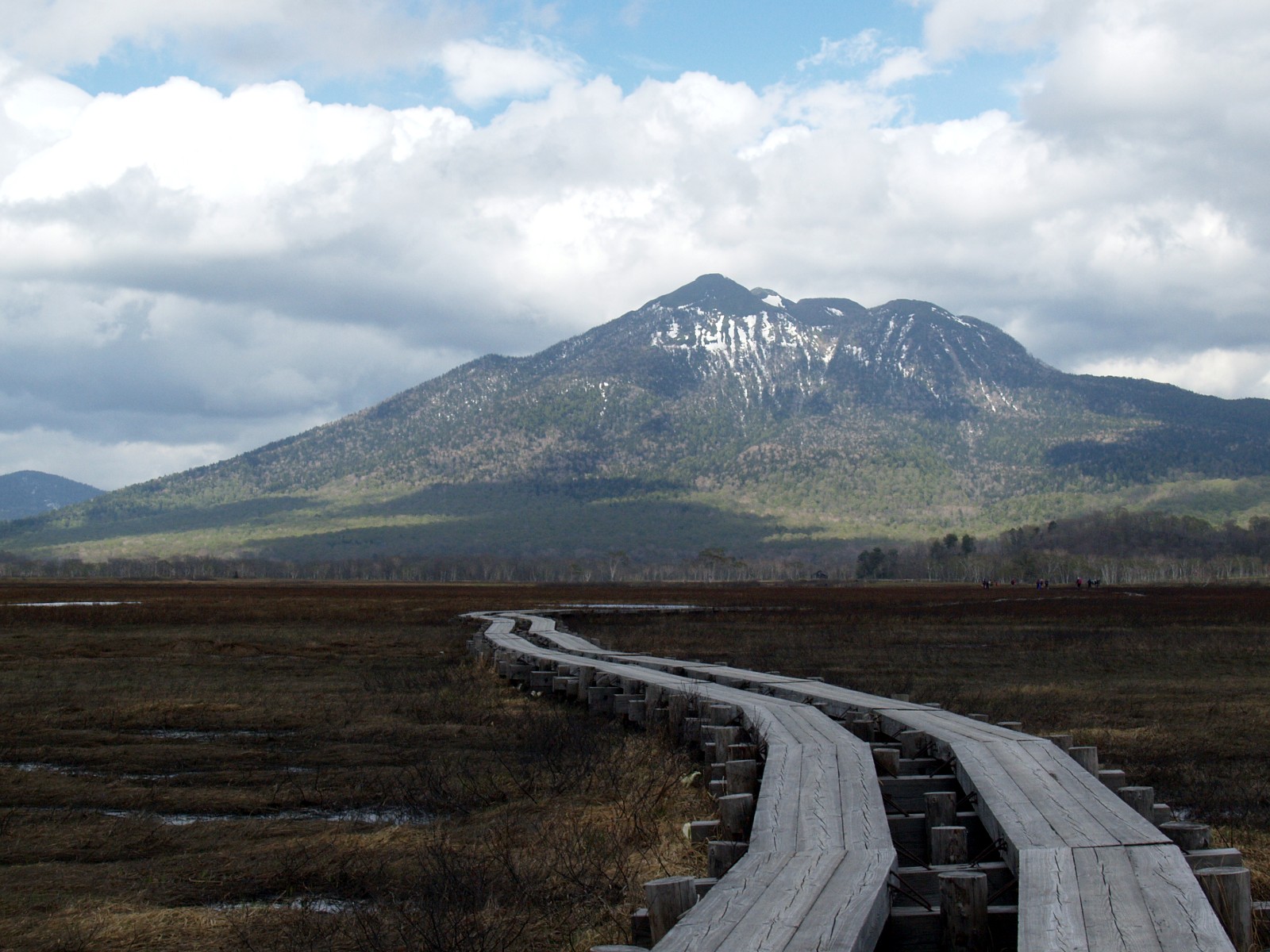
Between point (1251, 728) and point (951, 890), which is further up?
point (951, 890)

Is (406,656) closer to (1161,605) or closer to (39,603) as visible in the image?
(39,603)

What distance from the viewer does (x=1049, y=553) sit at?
602 feet

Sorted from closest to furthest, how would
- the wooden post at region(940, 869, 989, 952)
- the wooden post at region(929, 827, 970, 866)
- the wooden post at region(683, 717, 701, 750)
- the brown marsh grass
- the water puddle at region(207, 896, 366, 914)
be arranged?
the wooden post at region(940, 869, 989, 952)
the wooden post at region(929, 827, 970, 866)
the brown marsh grass
the water puddle at region(207, 896, 366, 914)
the wooden post at region(683, 717, 701, 750)

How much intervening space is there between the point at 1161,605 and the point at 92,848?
6005 centimetres

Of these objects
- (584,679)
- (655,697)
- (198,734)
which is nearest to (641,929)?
(655,697)

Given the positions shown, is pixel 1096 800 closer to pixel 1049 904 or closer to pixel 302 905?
pixel 1049 904

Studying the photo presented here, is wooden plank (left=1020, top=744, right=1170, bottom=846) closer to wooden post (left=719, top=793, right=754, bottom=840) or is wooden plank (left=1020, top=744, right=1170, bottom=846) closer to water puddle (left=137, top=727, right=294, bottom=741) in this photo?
wooden post (left=719, top=793, right=754, bottom=840)

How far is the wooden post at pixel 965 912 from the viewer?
496cm

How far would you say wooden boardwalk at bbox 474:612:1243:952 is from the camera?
4.27 m

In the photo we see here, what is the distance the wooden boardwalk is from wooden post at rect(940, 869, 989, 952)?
0.12 metres

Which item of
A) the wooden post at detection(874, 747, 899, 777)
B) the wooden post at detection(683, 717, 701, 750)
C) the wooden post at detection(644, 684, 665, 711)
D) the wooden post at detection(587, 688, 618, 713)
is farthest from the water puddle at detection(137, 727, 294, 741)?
the wooden post at detection(874, 747, 899, 777)

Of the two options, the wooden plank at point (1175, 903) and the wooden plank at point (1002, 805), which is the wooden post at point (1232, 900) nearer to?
the wooden plank at point (1175, 903)

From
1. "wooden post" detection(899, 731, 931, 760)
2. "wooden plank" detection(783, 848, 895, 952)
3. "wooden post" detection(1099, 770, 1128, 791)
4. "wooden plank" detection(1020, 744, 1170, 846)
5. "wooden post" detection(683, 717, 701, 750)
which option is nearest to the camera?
"wooden plank" detection(783, 848, 895, 952)

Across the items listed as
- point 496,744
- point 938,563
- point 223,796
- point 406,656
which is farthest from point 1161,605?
point 938,563
